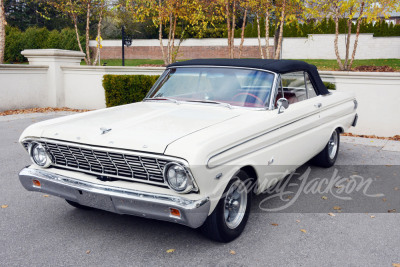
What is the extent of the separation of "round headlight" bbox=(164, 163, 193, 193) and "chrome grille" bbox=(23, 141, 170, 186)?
6 centimetres

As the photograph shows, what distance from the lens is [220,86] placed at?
5012 millimetres

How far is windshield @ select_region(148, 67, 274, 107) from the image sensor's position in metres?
4.82

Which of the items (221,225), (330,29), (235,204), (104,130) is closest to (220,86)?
(235,204)

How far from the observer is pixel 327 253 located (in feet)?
12.7

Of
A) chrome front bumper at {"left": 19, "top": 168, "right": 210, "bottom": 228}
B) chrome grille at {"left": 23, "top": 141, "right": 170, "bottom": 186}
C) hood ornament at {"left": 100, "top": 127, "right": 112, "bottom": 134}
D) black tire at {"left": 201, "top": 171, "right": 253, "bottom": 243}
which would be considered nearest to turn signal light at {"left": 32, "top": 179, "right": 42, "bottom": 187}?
chrome front bumper at {"left": 19, "top": 168, "right": 210, "bottom": 228}

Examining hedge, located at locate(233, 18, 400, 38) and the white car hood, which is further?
hedge, located at locate(233, 18, 400, 38)

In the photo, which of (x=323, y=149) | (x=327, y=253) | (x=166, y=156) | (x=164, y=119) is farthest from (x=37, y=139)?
(x=323, y=149)

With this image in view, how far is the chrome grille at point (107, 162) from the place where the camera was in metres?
3.59

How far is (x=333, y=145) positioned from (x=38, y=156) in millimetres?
4483

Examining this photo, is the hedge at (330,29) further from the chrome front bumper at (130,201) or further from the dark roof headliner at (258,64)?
the chrome front bumper at (130,201)

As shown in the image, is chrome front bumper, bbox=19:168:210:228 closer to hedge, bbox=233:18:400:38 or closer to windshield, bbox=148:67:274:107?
windshield, bbox=148:67:274:107

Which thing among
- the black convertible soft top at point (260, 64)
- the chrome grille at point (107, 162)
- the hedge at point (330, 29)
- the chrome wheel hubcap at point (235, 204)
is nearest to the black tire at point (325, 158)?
the black convertible soft top at point (260, 64)

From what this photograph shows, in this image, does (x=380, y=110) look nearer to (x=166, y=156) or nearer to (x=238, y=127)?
(x=238, y=127)

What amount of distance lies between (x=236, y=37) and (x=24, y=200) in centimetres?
3499
